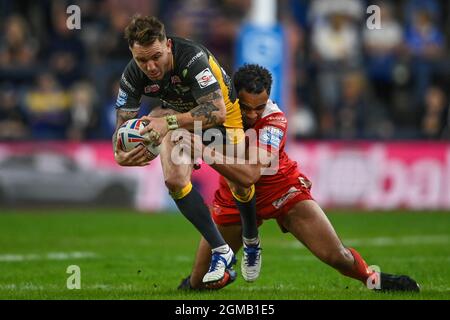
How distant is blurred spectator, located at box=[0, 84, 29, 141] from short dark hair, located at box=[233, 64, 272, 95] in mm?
11170

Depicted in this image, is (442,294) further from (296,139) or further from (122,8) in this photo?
(122,8)

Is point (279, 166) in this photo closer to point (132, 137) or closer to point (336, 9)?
point (132, 137)

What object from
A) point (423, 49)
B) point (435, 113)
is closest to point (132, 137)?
point (435, 113)

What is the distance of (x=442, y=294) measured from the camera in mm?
8398

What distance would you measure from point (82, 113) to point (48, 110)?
2.33 ft

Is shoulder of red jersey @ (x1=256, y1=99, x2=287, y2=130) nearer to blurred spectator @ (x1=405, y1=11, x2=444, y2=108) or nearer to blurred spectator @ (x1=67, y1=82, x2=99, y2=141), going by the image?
blurred spectator @ (x1=67, y1=82, x2=99, y2=141)

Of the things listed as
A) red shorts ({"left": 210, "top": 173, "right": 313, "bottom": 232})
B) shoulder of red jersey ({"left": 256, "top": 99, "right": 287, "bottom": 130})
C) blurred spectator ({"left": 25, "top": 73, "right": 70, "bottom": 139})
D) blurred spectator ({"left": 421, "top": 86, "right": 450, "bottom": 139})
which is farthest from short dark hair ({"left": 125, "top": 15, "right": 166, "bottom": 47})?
blurred spectator ({"left": 421, "top": 86, "right": 450, "bottom": 139})

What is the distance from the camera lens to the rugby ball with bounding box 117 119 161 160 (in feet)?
26.9

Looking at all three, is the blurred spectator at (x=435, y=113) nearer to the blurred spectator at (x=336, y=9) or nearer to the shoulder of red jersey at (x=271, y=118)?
the blurred spectator at (x=336, y=9)

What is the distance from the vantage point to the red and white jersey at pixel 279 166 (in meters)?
8.44

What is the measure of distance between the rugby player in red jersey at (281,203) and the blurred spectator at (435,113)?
1133cm

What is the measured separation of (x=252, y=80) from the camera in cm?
848

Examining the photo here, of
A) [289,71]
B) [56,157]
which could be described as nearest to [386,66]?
[289,71]

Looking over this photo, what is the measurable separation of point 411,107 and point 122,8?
251 inches
